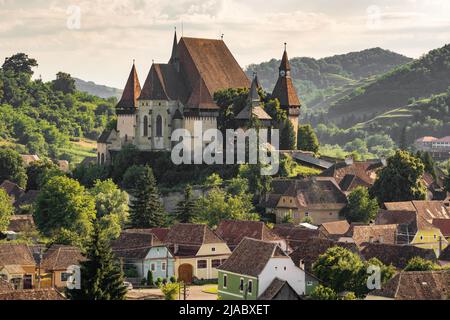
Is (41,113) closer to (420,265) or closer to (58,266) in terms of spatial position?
(58,266)

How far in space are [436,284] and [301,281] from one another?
21.3 ft

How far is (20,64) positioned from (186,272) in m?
99.7

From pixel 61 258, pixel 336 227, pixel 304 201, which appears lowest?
pixel 61 258

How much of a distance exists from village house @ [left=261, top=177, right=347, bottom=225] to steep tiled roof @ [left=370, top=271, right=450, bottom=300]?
1087 inches

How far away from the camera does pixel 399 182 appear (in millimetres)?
83625

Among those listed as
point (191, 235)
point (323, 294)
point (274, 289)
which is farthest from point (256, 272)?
point (191, 235)

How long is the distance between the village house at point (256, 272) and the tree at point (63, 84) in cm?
11139

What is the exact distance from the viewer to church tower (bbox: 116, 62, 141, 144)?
304 ft

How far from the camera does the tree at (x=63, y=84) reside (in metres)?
165

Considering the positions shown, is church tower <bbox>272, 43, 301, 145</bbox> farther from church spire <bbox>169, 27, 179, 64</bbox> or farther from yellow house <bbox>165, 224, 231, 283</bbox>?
yellow house <bbox>165, 224, 231, 283</bbox>

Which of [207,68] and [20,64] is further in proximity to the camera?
[20,64]

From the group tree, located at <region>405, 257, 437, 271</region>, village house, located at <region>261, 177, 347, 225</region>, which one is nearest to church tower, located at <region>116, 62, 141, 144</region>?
village house, located at <region>261, 177, 347, 225</region>

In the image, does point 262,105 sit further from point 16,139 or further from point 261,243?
point 16,139
